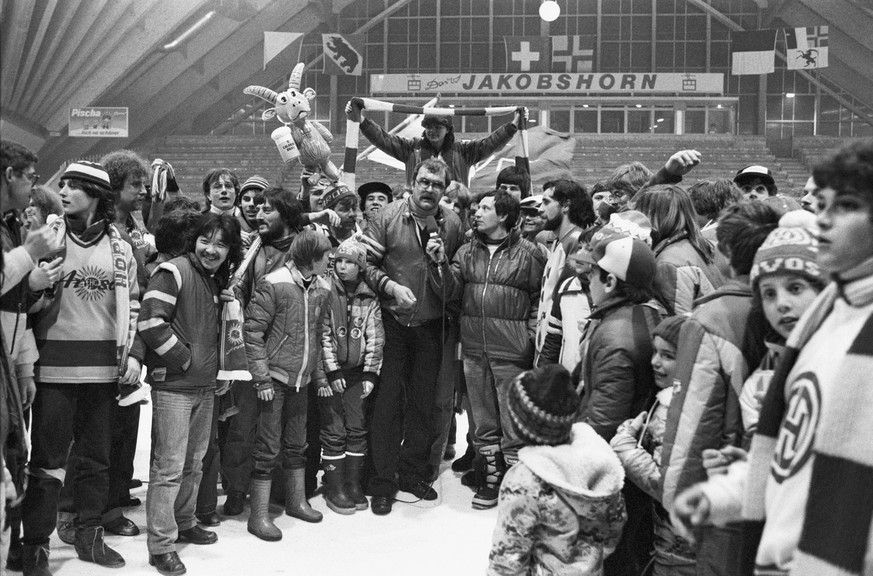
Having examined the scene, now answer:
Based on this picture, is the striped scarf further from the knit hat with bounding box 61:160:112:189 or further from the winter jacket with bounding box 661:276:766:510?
the knit hat with bounding box 61:160:112:189

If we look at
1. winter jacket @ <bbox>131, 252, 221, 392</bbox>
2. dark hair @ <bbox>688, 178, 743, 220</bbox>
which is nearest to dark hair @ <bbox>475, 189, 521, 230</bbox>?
dark hair @ <bbox>688, 178, 743, 220</bbox>

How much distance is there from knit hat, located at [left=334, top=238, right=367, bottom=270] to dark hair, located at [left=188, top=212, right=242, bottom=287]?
92 centimetres

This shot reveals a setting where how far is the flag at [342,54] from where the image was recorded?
26.4 m

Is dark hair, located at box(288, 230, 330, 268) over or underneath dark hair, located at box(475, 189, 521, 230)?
underneath

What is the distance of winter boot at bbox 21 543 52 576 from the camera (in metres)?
3.80

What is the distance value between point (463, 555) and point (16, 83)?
17799 millimetres

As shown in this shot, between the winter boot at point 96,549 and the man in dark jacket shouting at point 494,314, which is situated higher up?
the man in dark jacket shouting at point 494,314

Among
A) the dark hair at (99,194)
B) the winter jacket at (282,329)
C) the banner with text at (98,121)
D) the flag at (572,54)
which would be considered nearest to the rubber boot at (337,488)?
the winter jacket at (282,329)

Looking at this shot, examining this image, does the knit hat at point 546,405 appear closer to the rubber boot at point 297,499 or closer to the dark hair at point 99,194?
the dark hair at point 99,194

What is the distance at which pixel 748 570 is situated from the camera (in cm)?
186

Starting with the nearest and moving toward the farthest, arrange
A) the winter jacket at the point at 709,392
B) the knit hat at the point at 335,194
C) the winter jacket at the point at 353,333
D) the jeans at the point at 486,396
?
the winter jacket at the point at 709,392 → the winter jacket at the point at 353,333 → the jeans at the point at 486,396 → the knit hat at the point at 335,194

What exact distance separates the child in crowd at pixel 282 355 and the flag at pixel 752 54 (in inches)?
952

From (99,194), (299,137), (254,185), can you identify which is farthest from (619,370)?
(299,137)

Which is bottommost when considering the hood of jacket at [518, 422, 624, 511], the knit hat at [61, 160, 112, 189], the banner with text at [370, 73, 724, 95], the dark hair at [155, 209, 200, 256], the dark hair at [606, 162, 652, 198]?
the hood of jacket at [518, 422, 624, 511]
